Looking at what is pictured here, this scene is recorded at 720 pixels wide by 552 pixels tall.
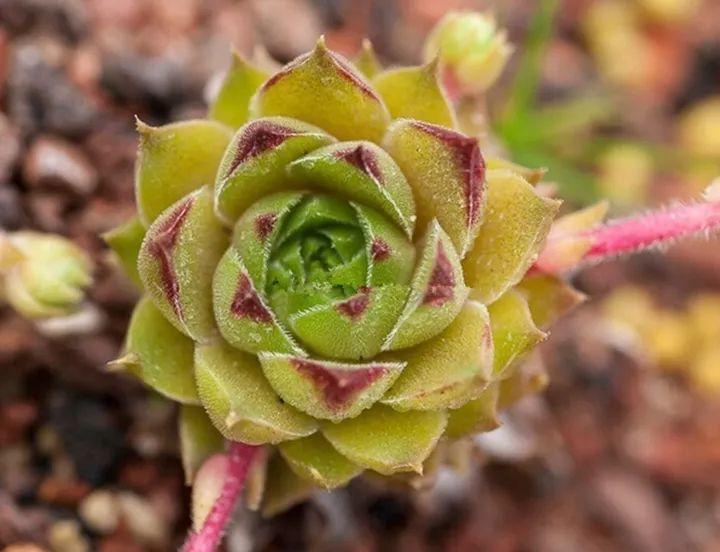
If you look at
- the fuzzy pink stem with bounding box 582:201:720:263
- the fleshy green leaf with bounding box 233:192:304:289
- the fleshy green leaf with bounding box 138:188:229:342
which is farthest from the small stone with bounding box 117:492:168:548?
the fuzzy pink stem with bounding box 582:201:720:263

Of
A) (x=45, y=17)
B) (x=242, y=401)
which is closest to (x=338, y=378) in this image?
(x=242, y=401)

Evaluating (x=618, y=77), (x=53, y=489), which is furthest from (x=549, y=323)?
(x=618, y=77)

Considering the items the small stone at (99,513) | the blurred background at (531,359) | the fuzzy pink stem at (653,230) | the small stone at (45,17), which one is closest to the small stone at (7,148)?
the blurred background at (531,359)

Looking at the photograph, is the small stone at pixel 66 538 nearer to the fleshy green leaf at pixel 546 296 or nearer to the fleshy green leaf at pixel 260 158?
the fleshy green leaf at pixel 260 158

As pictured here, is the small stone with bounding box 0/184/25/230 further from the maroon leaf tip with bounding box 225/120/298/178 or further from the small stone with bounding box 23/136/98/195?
the maroon leaf tip with bounding box 225/120/298/178

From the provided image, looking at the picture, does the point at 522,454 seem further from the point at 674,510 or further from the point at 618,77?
the point at 618,77
